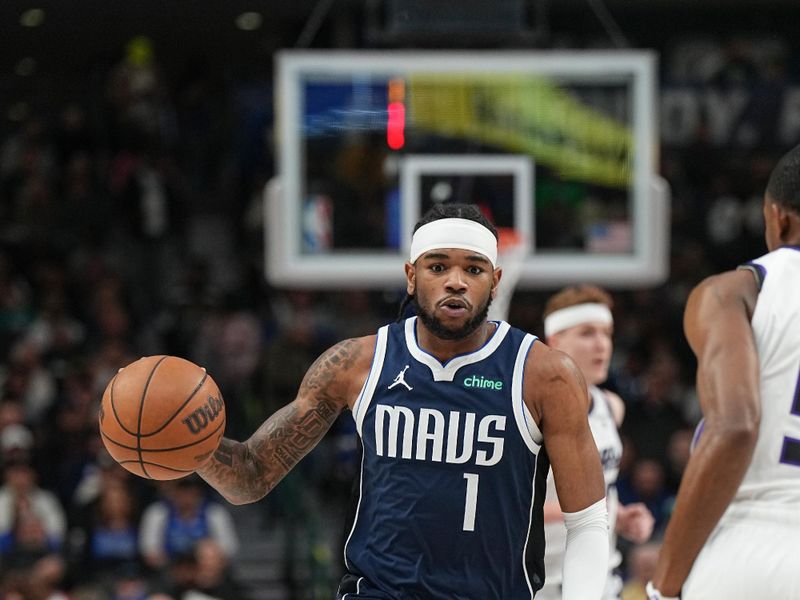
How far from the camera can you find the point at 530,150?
8898 millimetres

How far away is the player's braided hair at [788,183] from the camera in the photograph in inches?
155

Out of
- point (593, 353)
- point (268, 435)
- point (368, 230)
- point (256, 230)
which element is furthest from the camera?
point (256, 230)

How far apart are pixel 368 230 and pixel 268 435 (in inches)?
173

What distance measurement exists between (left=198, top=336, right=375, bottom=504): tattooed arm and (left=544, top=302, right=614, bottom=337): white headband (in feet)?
6.87

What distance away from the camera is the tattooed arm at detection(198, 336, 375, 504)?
4.45 meters

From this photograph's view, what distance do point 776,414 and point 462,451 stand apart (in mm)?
964

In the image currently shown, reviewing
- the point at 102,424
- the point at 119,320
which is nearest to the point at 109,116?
the point at 119,320

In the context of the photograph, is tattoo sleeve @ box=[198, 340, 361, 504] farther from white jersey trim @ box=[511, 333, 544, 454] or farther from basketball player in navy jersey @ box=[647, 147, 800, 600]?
basketball player in navy jersey @ box=[647, 147, 800, 600]

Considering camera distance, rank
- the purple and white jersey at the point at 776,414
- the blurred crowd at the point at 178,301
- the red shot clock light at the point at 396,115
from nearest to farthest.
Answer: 1. the purple and white jersey at the point at 776,414
2. the red shot clock light at the point at 396,115
3. the blurred crowd at the point at 178,301

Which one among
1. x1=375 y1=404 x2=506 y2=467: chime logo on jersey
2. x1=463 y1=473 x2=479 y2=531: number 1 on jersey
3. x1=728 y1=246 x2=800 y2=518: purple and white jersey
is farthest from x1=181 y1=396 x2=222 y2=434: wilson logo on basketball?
x1=728 y1=246 x2=800 y2=518: purple and white jersey

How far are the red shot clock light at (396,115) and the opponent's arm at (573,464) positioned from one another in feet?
15.3

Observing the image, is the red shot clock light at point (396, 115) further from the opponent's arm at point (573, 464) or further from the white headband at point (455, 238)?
the opponent's arm at point (573, 464)

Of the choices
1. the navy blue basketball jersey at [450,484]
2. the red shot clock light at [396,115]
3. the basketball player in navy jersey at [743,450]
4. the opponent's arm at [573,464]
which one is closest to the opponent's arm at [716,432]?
the basketball player in navy jersey at [743,450]

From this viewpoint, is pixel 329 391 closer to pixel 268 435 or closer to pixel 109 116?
pixel 268 435
